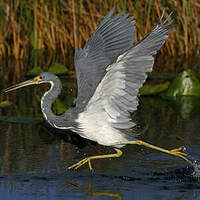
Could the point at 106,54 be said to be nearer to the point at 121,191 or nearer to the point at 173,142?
the point at 173,142

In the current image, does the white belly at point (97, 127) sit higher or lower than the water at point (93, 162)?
higher

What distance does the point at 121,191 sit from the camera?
5219 mm

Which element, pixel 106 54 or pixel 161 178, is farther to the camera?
pixel 106 54

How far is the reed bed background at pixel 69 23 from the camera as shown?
1136 centimetres

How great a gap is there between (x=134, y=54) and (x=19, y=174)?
162cm

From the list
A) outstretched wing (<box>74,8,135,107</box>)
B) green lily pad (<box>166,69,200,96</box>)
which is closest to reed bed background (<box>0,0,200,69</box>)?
green lily pad (<box>166,69,200,96</box>)

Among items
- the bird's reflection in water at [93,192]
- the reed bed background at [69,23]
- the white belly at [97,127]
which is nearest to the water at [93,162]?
the bird's reflection in water at [93,192]

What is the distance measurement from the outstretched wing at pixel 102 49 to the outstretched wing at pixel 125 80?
1.14 ft

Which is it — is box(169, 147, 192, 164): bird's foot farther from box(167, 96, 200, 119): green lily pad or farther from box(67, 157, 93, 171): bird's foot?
Result: box(167, 96, 200, 119): green lily pad

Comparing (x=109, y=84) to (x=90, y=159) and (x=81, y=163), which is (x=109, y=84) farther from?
(x=90, y=159)

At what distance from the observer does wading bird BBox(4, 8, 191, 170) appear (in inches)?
209

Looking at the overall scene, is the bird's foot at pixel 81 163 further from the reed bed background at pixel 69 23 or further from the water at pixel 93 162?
the reed bed background at pixel 69 23

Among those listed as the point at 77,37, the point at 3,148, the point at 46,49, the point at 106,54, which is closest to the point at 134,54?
the point at 106,54

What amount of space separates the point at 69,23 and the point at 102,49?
609 centimetres
